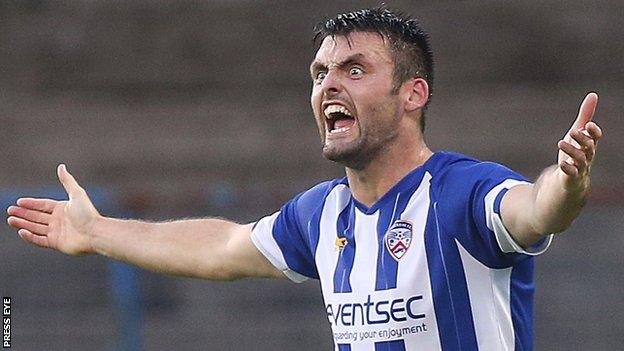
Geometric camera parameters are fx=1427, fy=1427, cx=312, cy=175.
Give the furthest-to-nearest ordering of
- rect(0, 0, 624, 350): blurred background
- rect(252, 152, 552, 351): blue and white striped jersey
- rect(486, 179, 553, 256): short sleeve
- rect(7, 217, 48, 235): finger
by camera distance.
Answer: rect(0, 0, 624, 350): blurred background < rect(7, 217, 48, 235): finger < rect(252, 152, 552, 351): blue and white striped jersey < rect(486, 179, 553, 256): short sleeve

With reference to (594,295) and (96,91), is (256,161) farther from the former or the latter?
(594,295)

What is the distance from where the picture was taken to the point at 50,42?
1220 cm

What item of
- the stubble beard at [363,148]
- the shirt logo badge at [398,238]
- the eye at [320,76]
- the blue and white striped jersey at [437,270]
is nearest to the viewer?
the blue and white striped jersey at [437,270]

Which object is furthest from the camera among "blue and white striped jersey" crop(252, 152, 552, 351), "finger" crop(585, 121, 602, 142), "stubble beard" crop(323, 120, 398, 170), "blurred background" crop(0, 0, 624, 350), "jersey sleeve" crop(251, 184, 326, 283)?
"blurred background" crop(0, 0, 624, 350)

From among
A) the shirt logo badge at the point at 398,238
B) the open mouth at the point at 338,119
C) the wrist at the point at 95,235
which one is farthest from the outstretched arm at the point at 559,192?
the wrist at the point at 95,235

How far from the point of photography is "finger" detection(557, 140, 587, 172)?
329cm

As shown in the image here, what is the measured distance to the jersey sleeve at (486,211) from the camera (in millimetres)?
3625

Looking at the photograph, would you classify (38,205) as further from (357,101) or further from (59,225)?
(357,101)

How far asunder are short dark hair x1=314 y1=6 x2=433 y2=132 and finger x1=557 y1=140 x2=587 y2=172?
→ 34.1 inches

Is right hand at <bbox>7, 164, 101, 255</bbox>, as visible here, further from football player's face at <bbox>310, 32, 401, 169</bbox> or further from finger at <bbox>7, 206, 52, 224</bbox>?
football player's face at <bbox>310, 32, 401, 169</bbox>

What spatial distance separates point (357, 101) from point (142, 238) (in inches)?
40.0

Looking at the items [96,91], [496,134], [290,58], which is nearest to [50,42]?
[96,91]

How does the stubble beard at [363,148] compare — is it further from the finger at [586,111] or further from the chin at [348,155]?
the finger at [586,111]

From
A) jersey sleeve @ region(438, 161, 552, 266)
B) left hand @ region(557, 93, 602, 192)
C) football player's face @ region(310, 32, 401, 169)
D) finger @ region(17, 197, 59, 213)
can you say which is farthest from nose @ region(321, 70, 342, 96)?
finger @ region(17, 197, 59, 213)
